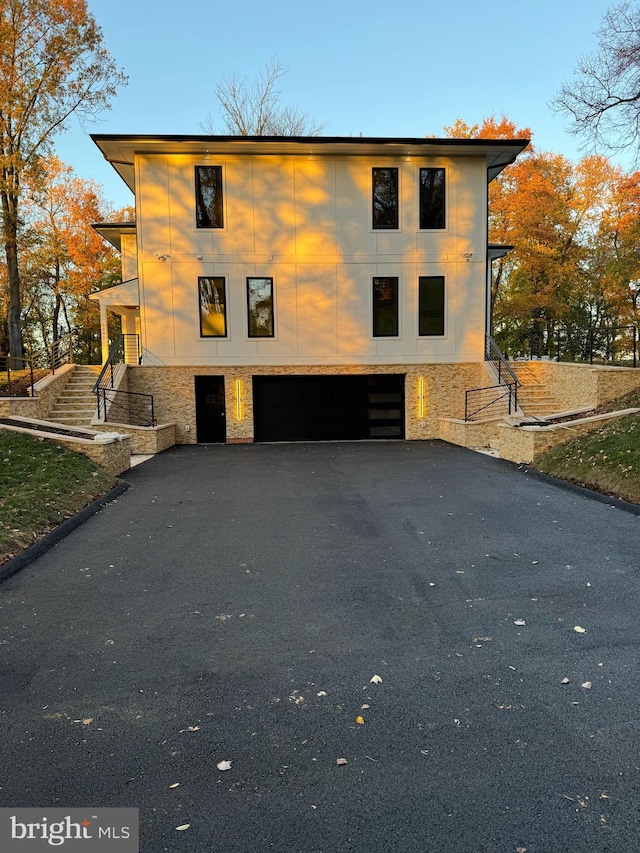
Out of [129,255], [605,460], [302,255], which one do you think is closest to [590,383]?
[605,460]

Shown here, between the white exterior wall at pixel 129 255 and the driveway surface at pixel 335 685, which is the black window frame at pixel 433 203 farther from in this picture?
the driveway surface at pixel 335 685

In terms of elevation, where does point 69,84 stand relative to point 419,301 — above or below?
above

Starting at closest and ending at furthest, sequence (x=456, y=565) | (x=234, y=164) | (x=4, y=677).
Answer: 1. (x=4, y=677)
2. (x=456, y=565)
3. (x=234, y=164)

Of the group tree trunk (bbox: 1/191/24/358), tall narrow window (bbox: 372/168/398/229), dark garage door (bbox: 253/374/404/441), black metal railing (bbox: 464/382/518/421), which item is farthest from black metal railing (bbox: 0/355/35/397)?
black metal railing (bbox: 464/382/518/421)

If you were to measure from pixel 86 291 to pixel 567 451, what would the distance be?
26768mm

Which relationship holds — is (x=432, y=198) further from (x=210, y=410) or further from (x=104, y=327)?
(x=104, y=327)

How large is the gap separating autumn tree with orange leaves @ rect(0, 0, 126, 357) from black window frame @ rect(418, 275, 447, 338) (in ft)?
50.6

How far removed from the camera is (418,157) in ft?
51.5

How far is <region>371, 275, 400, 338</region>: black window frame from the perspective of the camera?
15.9m

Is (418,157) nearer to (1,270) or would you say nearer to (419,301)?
(419,301)

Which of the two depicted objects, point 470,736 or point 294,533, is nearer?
point 470,736

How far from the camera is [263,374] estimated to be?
15.8 metres

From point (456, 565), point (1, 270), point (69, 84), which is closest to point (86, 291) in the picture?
point (1, 270)

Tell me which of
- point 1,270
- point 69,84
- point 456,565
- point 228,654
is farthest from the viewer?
point 1,270
